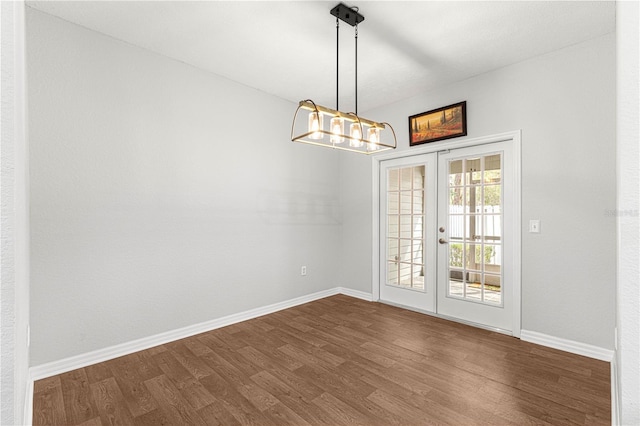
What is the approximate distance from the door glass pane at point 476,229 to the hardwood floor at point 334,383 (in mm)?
583

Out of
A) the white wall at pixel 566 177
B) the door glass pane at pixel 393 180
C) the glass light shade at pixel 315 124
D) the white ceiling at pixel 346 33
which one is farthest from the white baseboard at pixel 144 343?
the white wall at pixel 566 177

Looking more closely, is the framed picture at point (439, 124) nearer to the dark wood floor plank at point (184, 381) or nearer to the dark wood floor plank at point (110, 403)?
the dark wood floor plank at point (184, 381)

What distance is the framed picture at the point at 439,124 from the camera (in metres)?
3.57

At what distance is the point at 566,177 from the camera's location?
2865mm

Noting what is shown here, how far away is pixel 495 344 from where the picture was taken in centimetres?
299

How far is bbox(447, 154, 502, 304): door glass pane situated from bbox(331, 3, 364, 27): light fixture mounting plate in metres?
2.09

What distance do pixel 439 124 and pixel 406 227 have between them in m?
1.41

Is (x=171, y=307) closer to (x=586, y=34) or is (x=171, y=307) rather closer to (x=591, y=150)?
(x=591, y=150)

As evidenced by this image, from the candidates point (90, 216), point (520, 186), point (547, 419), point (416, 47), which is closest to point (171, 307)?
point (90, 216)

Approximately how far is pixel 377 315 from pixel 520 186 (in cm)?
220

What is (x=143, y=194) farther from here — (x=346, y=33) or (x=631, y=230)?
(x=631, y=230)

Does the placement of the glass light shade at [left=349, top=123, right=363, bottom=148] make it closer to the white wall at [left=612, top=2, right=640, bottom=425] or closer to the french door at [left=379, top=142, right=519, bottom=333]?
the white wall at [left=612, top=2, right=640, bottom=425]

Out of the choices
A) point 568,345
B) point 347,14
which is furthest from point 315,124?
point 568,345

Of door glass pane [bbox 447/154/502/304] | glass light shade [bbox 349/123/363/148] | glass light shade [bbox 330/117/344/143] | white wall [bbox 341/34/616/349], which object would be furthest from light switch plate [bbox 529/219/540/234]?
glass light shade [bbox 330/117/344/143]
